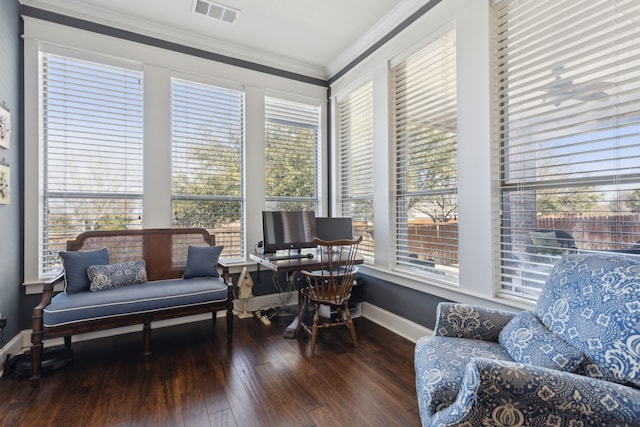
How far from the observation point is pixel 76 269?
246 cm

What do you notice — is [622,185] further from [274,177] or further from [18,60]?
[18,60]

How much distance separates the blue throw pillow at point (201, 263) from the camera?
2.97m

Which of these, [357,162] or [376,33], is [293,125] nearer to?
[357,162]

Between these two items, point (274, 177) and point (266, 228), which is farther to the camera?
point (274, 177)

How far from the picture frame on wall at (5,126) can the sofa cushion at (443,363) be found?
3.25 meters

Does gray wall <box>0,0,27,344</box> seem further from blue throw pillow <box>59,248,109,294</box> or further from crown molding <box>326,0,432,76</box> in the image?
crown molding <box>326,0,432,76</box>

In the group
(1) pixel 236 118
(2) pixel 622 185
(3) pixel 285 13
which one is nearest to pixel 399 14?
(3) pixel 285 13

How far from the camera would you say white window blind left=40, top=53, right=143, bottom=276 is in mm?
2711

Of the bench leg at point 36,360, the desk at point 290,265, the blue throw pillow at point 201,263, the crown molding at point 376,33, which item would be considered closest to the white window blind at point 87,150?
the blue throw pillow at point 201,263

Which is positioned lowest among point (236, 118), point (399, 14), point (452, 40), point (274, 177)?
A: point (274, 177)

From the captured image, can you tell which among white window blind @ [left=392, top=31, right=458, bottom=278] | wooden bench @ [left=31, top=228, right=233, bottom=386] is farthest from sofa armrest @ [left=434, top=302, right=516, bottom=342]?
wooden bench @ [left=31, top=228, right=233, bottom=386]

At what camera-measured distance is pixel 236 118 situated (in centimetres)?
353

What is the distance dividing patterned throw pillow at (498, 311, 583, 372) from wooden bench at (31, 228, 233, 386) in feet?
7.10

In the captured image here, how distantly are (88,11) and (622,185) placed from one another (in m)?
4.26
